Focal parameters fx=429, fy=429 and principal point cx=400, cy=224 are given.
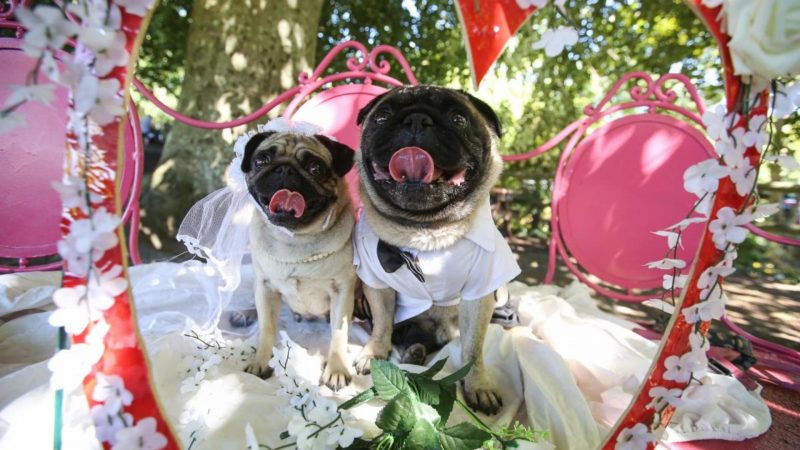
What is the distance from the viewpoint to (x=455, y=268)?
1.65 meters

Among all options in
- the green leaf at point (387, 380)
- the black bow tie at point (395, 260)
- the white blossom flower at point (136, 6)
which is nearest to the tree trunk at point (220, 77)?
the black bow tie at point (395, 260)

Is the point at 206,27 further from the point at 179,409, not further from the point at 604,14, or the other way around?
the point at 604,14

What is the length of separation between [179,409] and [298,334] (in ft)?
2.39

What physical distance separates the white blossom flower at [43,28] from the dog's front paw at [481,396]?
1.54m

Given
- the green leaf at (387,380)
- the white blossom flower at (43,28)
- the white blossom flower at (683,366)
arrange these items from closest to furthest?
the white blossom flower at (43,28)
the white blossom flower at (683,366)
the green leaf at (387,380)

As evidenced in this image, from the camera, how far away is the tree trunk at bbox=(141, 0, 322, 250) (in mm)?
3467

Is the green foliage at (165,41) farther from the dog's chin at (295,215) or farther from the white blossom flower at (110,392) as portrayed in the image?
the white blossom flower at (110,392)

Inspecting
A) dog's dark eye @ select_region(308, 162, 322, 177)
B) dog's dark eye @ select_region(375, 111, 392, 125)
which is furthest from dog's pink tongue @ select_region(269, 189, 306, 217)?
dog's dark eye @ select_region(375, 111, 392, 125)

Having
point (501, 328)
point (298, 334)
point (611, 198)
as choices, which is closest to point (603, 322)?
point (501, 328)

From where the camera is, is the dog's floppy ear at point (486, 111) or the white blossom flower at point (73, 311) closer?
the white blossom flower at point (73, 311)

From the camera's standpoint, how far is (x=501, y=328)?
2004 millimetres

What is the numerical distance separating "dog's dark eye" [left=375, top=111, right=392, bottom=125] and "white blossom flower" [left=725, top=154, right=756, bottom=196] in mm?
1058

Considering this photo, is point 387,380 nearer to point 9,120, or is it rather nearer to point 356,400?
point 356,400

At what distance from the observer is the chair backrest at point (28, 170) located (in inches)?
87.1
